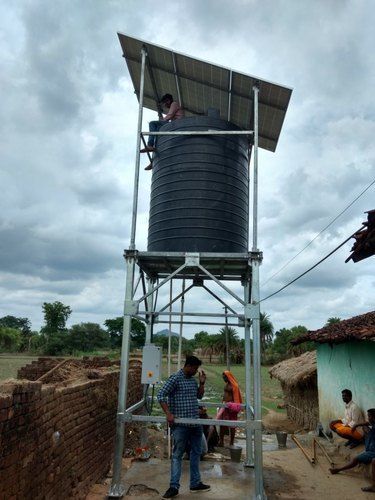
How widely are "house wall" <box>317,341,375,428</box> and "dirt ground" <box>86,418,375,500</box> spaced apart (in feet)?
4.73

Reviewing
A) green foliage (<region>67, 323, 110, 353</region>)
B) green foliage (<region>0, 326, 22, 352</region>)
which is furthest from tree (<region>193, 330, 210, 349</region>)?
green foliage (<region>0, 326, 22, 352</region>)

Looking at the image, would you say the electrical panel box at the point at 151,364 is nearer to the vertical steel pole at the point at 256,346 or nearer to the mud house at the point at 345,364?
the vertical steel pole at the point at 256,346

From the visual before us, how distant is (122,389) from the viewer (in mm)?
6133

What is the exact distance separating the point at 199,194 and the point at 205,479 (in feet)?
14.1

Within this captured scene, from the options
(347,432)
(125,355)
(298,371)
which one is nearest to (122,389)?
(125,355)

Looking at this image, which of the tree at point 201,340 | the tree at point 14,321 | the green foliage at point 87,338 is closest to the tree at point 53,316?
the green foliage at point 87,338

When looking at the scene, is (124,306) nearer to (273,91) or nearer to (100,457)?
(100,457)

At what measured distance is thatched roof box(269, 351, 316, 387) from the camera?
13.9 meters

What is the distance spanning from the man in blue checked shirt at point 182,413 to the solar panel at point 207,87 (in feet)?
15.6

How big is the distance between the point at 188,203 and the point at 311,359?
10.9 meters

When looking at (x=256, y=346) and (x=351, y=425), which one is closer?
(x=256, y=346)

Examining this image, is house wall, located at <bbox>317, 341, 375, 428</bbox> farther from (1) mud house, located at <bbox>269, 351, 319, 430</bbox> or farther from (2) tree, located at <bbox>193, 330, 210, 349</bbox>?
(2) tree, located at <bbox>193, 330, 210, 349</bbox>

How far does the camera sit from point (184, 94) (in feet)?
27.0

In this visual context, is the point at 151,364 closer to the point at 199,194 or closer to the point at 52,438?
the point at 52,438
